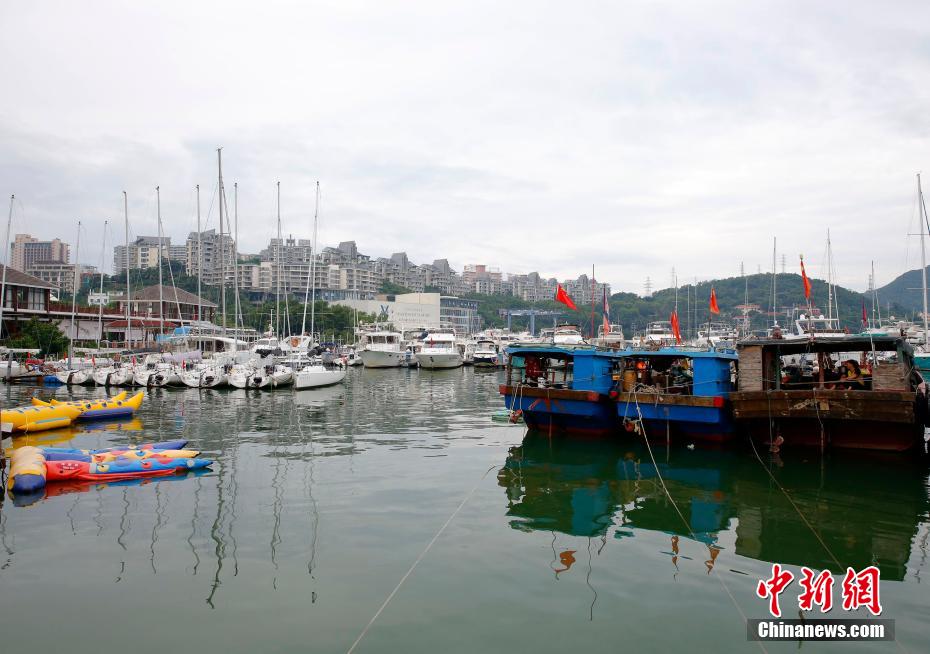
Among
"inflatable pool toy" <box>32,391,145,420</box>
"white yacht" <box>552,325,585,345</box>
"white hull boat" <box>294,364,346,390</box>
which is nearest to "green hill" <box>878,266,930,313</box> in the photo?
"white yacht" <box>552,325,585,345</box>

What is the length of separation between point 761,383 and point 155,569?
621 inches

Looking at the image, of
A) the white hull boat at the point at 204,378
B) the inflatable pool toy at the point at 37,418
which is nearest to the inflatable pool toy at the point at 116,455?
the inflatable pool toy at the point at 37,418

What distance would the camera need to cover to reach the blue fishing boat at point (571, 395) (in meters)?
19.4

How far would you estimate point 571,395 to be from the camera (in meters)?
19.2

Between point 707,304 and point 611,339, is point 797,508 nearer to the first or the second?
point 611,339

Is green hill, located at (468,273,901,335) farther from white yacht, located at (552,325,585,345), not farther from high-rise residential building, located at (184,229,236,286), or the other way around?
high-rise residential building, located at (184,229,236,286)

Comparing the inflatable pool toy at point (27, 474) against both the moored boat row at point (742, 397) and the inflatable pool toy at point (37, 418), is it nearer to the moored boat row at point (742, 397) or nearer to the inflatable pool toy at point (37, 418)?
the inflatable pool toy at point (37, 418)

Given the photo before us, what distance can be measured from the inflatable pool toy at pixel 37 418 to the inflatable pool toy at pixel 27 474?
6.87 meters

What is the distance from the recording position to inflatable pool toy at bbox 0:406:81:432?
20.3 metres

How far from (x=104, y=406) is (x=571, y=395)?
60.6 feet

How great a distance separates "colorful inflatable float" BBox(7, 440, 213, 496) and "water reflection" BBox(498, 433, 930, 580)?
320 inches

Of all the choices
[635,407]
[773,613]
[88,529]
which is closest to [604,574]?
[773,613]

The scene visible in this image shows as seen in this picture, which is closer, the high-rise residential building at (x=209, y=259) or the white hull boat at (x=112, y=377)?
the white hull boat at (x=112, y=377)

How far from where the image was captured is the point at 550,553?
9.91 metres
